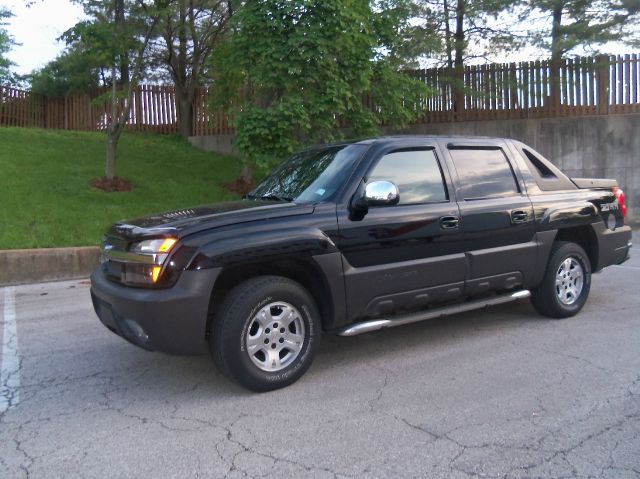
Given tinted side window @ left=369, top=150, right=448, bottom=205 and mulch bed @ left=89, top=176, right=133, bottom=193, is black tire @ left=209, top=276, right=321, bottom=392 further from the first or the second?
mulch bed @ left=89, top=176, right=133, bottom=193

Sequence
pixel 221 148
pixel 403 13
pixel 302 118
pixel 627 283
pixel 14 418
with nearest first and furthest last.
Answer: pixel 14 418, pixel 627 283, pixel 302 118, pixel 403 13, pixel 221 148

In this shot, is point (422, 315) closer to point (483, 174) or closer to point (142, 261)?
point (483, 174)

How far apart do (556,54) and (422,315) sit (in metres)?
11.5

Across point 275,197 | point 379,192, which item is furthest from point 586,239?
point 275,197

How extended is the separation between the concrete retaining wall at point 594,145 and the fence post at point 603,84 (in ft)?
0.85

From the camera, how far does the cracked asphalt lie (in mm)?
3211

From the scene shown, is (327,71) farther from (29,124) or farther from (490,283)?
(29,124)

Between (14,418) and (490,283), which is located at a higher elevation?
(490,283)

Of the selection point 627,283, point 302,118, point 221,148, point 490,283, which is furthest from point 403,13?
point 490,283

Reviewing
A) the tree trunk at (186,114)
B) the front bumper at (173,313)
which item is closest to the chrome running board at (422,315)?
the front bumper at (173,313)

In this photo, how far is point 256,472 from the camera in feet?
10.3

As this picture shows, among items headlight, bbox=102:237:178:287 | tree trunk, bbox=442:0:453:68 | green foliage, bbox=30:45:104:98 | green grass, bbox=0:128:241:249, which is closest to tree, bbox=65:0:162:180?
green grass, bbox=0:128:241:249

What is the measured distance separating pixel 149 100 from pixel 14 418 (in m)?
15.9

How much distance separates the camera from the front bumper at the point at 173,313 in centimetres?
384
